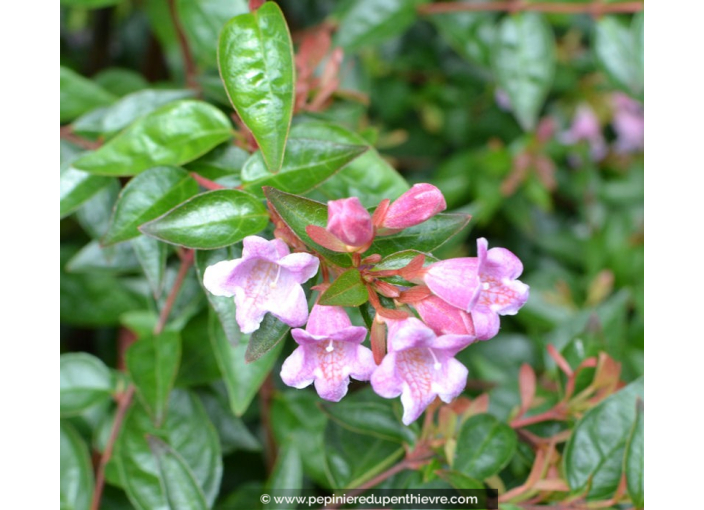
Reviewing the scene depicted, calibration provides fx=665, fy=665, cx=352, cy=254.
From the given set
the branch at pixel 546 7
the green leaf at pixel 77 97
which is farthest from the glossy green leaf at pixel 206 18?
the branch at pixel 546 7

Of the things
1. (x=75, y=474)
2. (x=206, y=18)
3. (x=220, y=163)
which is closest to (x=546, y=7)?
(x=206, y=18)

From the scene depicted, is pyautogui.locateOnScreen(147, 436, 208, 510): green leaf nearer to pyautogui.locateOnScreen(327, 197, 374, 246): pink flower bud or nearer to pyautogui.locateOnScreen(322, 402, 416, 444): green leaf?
pyautogui.locateOnScreen(322, 402, 416, 444): green leaf

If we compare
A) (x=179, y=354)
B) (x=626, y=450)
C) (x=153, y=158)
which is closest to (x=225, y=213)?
(x=153, y=158)

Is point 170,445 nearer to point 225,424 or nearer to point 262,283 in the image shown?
point 225,424

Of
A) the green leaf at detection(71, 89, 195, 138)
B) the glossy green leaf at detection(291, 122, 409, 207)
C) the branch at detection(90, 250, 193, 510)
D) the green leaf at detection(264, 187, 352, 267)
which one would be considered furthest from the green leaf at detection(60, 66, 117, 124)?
the green leaf at detection(264, 187, 352, 267)

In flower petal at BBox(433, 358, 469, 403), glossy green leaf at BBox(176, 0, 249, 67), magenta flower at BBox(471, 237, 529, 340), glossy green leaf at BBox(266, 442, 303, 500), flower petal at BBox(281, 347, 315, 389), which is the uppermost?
glossy green leaf at BBox(176, 0, 249, 67)
